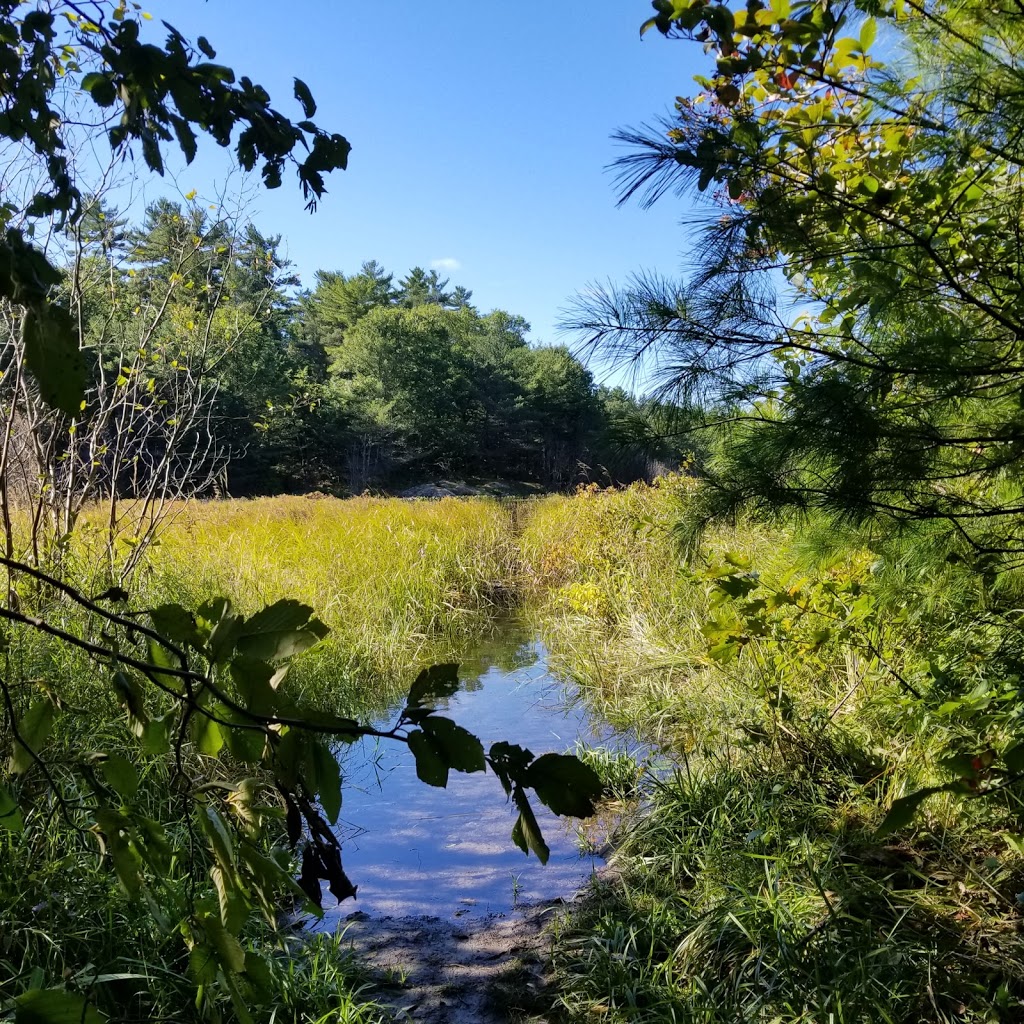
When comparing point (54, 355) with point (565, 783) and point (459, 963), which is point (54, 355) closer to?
point (565, 783)

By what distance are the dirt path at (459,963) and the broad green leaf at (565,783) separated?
7.25ft

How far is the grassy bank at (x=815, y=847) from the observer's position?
1962mm

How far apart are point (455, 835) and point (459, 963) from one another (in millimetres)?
1016

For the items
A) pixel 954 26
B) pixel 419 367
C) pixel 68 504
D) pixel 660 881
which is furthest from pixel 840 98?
pixel 419 367

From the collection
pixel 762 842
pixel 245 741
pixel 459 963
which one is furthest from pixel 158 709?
pixel 245 741

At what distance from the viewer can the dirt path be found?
2.39 meters

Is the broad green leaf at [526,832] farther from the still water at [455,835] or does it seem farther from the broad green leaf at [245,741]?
the still water at [455,835]

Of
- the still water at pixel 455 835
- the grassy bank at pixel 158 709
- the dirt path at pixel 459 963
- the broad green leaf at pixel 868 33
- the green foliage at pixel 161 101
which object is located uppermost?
the broad green leaf at pixel 868 33

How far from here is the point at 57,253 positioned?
3.93 m

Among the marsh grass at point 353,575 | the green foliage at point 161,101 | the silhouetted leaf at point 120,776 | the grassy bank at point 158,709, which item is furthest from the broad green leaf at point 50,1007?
the marsh grass at point 353,575

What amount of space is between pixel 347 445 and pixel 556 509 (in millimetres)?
20985

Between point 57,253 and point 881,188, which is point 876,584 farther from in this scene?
point 57,253

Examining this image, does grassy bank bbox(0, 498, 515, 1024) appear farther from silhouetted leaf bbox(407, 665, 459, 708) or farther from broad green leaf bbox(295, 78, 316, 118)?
broad green leaf bbox(295, 78, 316, 118)

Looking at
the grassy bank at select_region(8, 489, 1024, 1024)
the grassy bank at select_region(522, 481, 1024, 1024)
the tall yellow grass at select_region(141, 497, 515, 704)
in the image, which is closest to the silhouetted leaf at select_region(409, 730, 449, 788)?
the grassy bank at select_region(8, 489, 1024, 1024)
